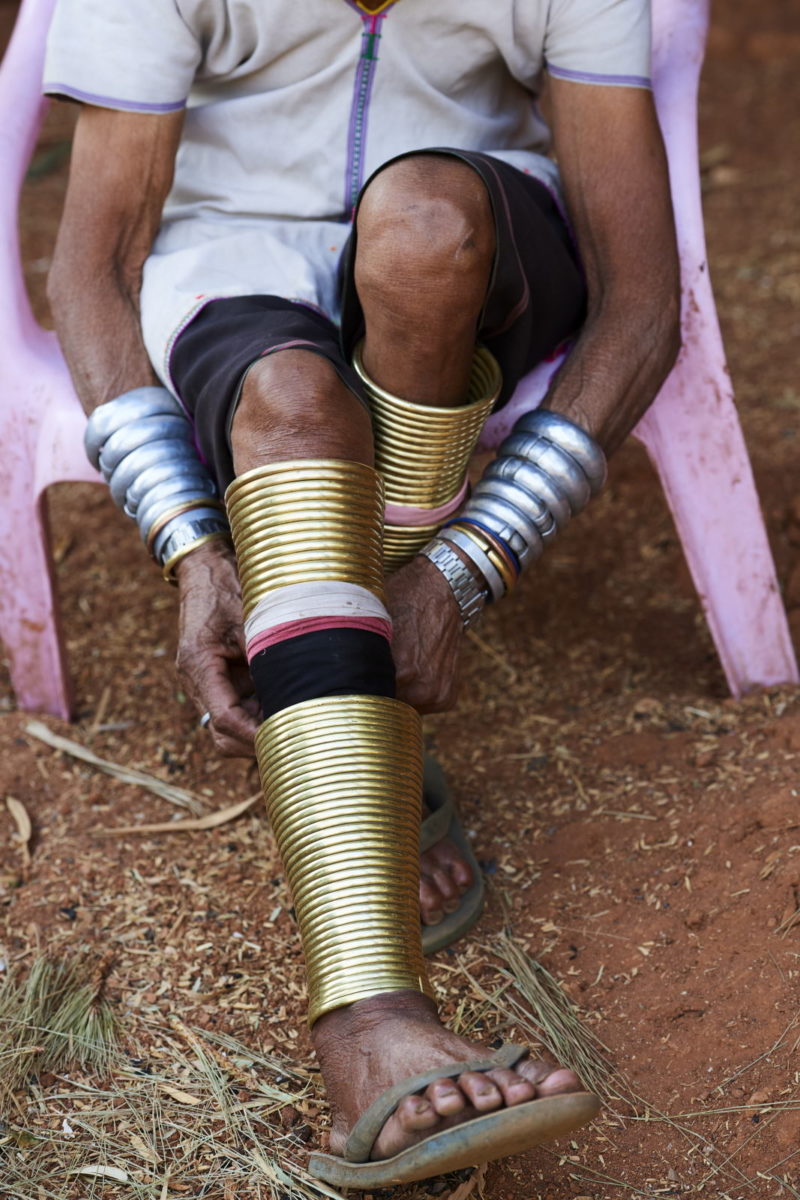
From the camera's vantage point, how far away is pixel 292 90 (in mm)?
1838

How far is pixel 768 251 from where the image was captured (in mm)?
4184

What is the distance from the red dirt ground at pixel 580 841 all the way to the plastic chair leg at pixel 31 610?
0.21 ft

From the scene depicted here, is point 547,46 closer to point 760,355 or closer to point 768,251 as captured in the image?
point 760,355

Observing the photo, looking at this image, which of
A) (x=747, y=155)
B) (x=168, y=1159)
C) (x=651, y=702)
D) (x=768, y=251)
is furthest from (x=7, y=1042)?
(x=747, y=155)

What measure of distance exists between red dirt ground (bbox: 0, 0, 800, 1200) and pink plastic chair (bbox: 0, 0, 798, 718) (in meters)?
0.15

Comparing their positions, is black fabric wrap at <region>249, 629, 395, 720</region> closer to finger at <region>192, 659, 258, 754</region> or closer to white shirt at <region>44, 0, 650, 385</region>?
finger at <region>192, 659, 258, 754</region>

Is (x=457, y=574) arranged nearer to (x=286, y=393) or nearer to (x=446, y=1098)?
(x=286, y=393)

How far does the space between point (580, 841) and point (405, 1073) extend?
0.64 meters

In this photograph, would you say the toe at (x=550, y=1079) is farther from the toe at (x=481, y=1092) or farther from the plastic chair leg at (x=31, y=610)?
the plastic chair leg at (x=31, y=610)

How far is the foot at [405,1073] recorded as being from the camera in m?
1.19

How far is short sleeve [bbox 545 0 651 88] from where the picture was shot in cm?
179

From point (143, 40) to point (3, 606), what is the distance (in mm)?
963

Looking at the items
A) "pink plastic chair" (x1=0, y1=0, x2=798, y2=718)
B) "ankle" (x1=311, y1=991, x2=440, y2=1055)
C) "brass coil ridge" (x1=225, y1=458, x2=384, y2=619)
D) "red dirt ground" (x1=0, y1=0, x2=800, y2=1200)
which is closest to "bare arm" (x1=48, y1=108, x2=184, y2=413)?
"pink plastic chair" (x1=0, y1=0, x2=798, y2=718)

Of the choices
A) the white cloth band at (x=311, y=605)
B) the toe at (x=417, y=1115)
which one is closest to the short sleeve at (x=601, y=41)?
the white cloth band at (x=311, y=605)
